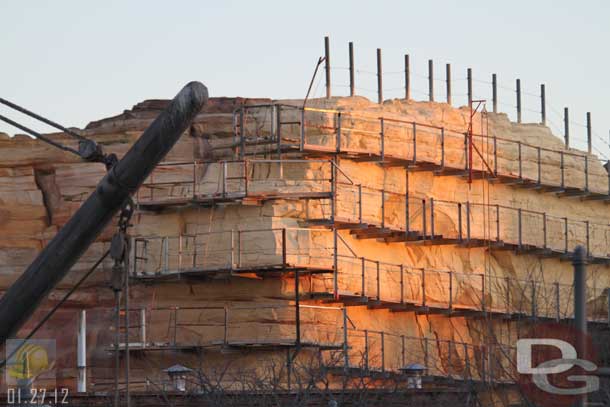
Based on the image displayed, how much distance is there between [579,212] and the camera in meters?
53.5

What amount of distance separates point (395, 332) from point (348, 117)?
562 centimetres

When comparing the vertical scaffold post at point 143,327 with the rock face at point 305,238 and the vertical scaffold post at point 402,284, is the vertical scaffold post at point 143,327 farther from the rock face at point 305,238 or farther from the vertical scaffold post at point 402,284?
the vertical scaffold post at point 402,284

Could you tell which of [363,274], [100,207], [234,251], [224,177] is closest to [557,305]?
[363,274]

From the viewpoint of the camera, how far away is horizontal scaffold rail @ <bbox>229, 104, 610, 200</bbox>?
151 ft

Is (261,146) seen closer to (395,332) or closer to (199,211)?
(199,211)

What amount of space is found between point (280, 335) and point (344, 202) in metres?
4.11

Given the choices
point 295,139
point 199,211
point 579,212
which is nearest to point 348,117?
point 295,139

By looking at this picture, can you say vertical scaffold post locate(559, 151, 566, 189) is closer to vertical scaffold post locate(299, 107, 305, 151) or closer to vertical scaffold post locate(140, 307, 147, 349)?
vertical scaffold post locate(299, 107, 305, 151)

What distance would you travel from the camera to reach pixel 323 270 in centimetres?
4375

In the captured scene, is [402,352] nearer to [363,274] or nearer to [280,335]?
[363,274]

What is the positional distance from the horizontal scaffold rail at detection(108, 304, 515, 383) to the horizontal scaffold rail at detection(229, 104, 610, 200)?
4075mm

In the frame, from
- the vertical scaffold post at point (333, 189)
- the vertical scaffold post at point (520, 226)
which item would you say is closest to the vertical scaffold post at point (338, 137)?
the vertical scaffold post at point (333, 189)

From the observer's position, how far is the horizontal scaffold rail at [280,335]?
43.4 meters

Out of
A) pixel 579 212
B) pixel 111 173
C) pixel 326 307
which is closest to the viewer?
pixel 111 173
